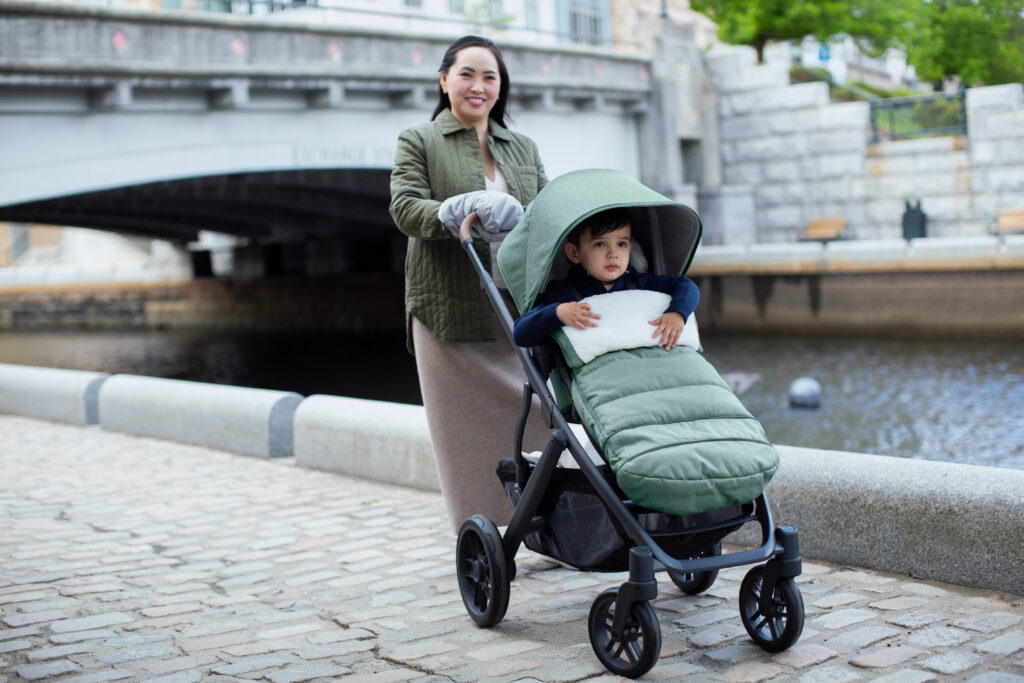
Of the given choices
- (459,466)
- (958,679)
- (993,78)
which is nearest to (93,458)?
(459,466)

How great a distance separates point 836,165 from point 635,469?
2158cm

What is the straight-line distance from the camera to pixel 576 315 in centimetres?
315

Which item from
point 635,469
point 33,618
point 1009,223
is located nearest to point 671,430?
point 635,469

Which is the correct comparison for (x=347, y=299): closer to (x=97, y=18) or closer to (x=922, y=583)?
(x=97, y=18)

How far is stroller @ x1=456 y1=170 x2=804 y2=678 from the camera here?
9.55 feet

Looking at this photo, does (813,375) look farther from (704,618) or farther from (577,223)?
(577,223)

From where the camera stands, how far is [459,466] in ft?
13.2

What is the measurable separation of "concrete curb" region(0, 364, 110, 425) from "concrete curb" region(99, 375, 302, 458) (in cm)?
24

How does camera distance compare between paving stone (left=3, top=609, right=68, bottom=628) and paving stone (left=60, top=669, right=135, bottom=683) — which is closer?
paving stone (left=60, top=669, right=135, bottom=683)

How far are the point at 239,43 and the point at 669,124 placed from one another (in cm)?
1075

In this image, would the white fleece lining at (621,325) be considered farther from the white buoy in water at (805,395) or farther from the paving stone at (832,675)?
the white buoy in water at (805,395)

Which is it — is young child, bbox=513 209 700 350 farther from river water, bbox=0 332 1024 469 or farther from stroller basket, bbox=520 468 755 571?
river water, bbox=0 332 1024 469

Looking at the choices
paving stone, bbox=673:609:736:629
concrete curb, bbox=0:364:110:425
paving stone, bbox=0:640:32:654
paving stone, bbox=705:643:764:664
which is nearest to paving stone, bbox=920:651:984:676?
paving stone, bbox=705:643:764:664

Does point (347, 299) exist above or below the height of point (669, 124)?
below
